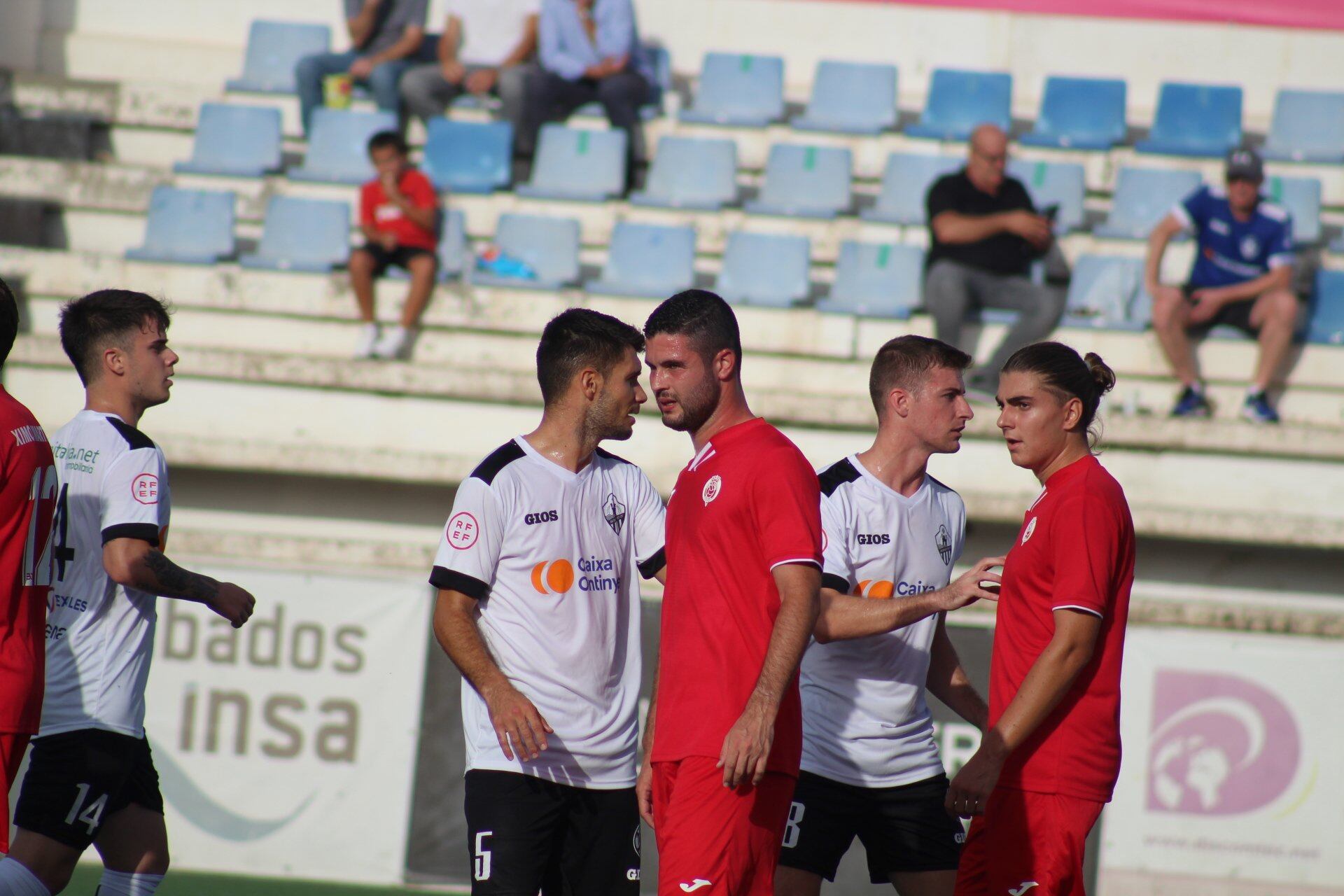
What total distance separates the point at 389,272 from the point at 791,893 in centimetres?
696

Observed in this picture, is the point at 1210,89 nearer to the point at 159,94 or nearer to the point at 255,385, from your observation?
the point at 255,385

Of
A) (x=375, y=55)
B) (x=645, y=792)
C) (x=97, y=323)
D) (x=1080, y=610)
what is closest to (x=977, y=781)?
(x=1080, y=610)

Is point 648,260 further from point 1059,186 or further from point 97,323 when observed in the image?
point 97,323

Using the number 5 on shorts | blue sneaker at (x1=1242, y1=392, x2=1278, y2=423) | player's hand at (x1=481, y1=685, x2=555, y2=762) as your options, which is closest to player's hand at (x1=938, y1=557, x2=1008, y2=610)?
player's hand at (x1=481, y1=685, x2=555, y2=762)

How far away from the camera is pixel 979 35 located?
1266 cm

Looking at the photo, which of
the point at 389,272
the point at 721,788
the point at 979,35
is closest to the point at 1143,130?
the point at 979,35

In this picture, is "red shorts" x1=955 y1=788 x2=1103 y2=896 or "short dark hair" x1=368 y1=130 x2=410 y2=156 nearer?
"red shorts" x1=955 y1=788 x2=1103 y2=896

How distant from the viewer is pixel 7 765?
3.91 meters

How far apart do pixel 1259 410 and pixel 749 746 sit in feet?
21.9

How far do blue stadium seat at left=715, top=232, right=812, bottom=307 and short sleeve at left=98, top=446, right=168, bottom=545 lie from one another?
6020 millimetres

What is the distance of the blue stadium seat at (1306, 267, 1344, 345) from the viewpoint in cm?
964

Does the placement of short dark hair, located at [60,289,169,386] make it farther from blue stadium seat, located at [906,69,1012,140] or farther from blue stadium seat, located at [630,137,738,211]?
blue stadium seat, located at [906,69,1012,140]

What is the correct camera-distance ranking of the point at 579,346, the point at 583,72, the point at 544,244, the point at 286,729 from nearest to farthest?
the point at 579,346, the point at 286,729, the point at 544,244, the point at 583,72

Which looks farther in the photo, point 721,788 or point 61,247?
point 61,247
